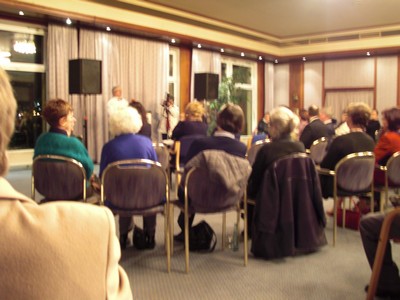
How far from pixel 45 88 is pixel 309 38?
794 centimetres

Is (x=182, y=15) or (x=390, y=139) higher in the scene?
(x=182, y=15)

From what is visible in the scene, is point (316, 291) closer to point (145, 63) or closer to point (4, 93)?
point (4, 93)

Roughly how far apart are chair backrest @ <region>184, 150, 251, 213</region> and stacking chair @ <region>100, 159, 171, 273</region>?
0.73 feet

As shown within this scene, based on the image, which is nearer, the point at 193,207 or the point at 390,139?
the point at 193,207

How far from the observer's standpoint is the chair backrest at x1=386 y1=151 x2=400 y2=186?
4039mm

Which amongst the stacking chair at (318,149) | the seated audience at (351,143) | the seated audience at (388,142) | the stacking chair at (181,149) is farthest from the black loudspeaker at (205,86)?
the seated audience at (351,143)

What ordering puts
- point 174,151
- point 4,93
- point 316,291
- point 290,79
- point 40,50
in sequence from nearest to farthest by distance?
point 4,93, point 316,291, point 174,151, point 40,50, point 290,79

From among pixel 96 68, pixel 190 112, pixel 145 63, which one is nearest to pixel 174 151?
pixel 190 112

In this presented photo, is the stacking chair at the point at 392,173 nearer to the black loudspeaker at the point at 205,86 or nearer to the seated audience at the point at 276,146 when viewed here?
the seated audience at the point at 276,146

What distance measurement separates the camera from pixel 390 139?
439 centimetres

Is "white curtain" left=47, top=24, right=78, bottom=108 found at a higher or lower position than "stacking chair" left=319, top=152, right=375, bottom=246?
higher

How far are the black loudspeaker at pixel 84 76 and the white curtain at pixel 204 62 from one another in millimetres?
4069

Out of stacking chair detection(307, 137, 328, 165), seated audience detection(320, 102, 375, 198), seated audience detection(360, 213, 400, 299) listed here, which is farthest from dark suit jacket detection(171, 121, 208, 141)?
seated audience detection(360, 213, 400, 299)

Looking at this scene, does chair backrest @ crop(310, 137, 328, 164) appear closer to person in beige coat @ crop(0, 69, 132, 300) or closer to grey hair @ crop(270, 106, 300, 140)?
grey hair @ crop(270, 106, 300, 140)
